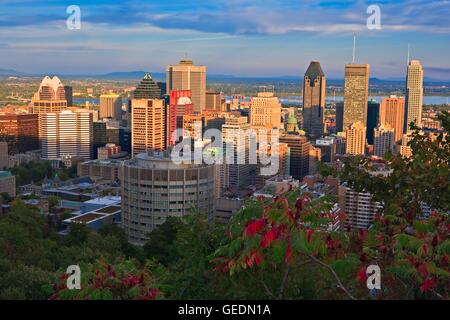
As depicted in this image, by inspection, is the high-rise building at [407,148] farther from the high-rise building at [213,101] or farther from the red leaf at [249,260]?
the high-rise building at [213,101]

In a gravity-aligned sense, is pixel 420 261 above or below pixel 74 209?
above

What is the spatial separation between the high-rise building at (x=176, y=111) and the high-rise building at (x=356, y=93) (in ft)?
44.1

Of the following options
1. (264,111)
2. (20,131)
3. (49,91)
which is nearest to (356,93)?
(264,111)

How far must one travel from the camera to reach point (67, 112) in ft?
119

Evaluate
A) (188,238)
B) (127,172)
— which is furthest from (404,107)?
(188,238)

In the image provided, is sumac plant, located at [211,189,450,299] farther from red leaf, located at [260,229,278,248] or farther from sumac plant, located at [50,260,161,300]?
sumac plant, located at [50,260,161,300]

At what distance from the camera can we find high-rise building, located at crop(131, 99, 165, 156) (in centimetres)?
3506

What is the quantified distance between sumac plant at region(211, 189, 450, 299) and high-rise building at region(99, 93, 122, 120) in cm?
5002

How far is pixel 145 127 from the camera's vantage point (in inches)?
1384

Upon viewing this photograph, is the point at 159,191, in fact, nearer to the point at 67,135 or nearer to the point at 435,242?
the point at 435,242

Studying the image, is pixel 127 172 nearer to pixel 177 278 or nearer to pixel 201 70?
pixel 177 278

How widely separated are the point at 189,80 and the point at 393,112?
17.5 meters

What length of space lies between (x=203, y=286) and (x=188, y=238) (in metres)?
0.65

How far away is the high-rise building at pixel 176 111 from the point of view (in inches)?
1451
